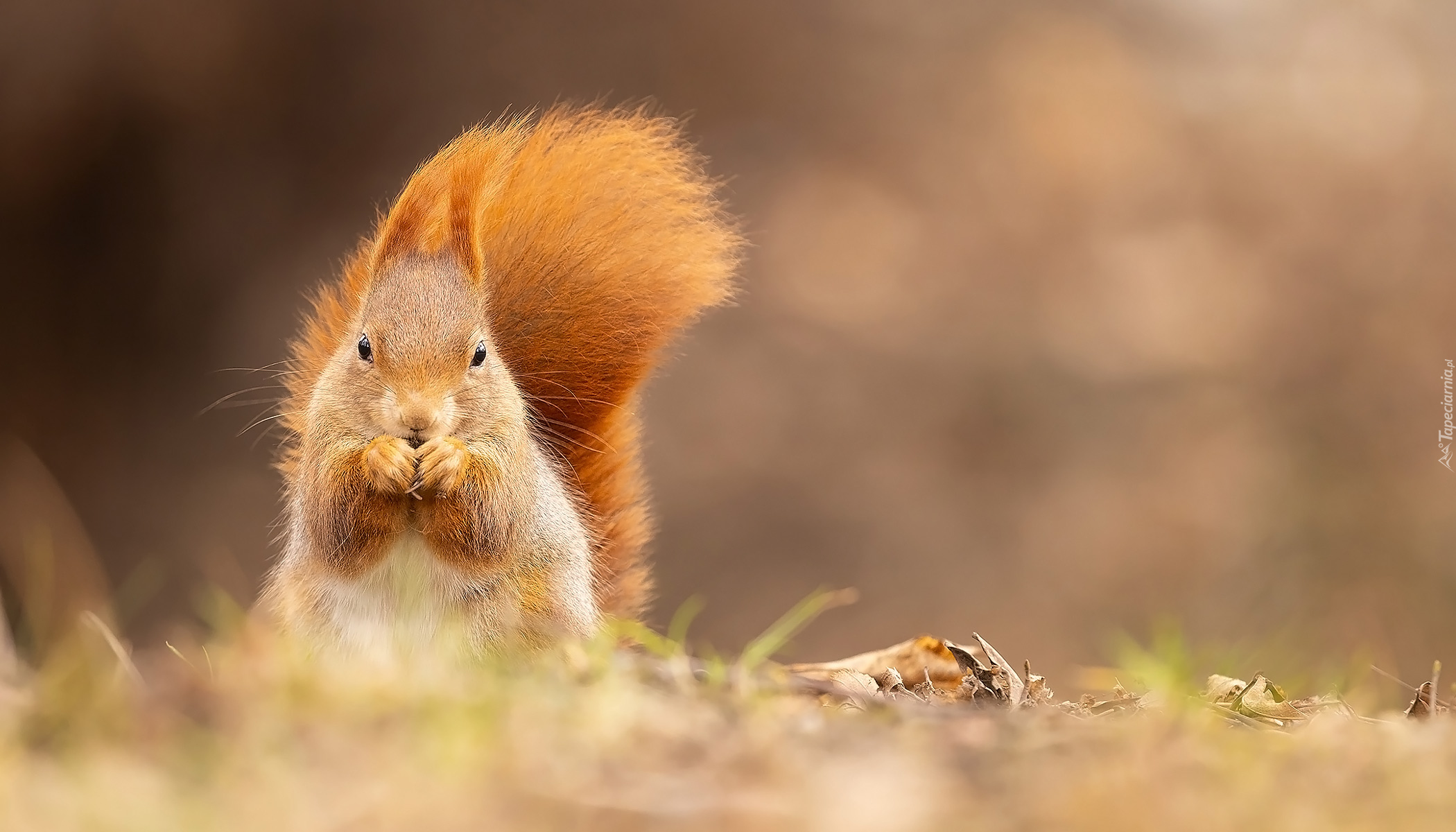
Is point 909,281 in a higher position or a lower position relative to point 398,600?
higher

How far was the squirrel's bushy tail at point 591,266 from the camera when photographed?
235 centimetres

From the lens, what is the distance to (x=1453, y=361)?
471 centimetres

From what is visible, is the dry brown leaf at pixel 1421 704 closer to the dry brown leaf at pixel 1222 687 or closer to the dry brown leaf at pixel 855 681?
the dry brown leaf at pixel 1222 687

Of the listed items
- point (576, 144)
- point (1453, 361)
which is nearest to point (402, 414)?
point (576, 144)

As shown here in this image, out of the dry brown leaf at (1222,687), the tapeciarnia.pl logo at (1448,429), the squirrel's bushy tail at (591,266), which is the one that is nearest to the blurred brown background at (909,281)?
the tapeciarnia.pl logo at (1448,429)

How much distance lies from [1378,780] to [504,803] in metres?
0.84

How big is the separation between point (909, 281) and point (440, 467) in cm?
363

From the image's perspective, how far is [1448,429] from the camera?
430 centimetres

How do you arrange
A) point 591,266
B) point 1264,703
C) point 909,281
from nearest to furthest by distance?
point 1264,703 < point 591,266 < point 909,281

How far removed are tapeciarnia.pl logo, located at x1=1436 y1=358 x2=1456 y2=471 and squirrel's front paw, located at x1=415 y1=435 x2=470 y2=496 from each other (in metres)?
3.71

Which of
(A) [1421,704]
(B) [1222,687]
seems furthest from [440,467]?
(A) [1421,704]

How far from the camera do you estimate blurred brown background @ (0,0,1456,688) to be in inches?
192

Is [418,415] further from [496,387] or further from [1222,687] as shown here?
[1222,687]

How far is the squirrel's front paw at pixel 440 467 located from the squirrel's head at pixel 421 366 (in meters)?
0.06
